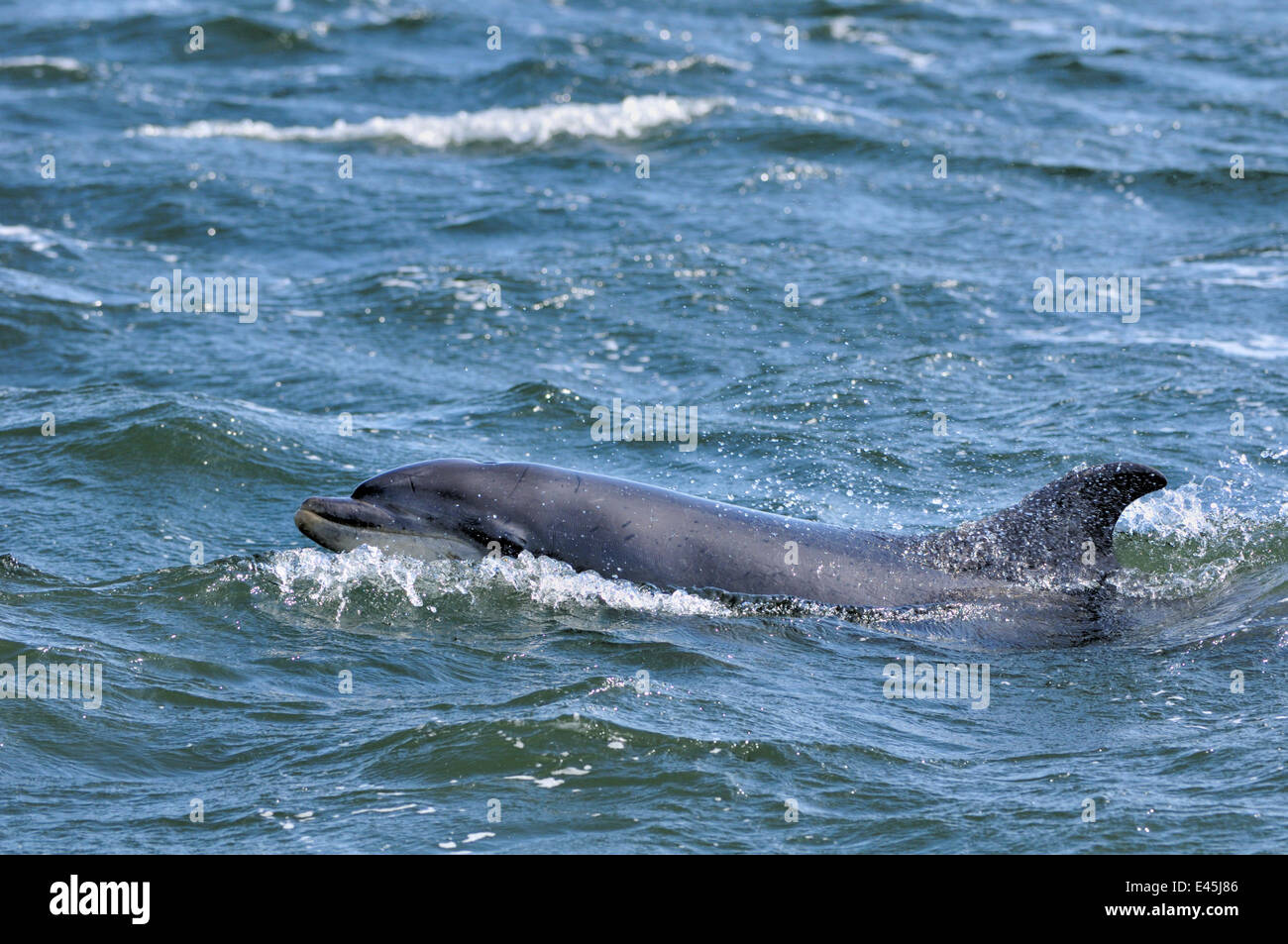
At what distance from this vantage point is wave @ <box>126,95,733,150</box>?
81.7 ft

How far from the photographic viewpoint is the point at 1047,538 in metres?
9.60

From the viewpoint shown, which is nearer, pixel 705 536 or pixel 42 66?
pixel 705 536

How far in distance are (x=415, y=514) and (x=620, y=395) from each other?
594 centimetres

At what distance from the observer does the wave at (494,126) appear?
81.7 ft

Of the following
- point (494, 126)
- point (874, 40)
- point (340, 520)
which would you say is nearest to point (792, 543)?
point (340, 520)

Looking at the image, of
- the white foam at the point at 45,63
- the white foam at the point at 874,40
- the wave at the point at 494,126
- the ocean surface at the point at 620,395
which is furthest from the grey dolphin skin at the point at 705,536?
the white foam at the point at 45,63

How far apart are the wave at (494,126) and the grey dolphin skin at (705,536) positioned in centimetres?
1590

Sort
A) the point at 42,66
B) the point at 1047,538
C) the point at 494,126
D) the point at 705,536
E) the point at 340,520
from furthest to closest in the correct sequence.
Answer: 1. the point at 42,66
2. the point at 494,126
3. the point at 1047,538
4. the point at 705,536
5. the point at 340,520

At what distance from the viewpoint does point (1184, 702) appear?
8.50 meters

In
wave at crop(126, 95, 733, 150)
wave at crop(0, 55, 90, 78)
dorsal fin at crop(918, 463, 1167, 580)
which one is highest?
wave at crop(0, 55, 90, 78)

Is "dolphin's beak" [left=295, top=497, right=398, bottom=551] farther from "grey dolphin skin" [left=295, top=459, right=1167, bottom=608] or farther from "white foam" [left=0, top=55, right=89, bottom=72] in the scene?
"white foam" [left=0, top=55, right=89, bottom=72]

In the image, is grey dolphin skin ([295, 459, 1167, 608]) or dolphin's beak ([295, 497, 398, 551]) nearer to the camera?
dolphin's beak ([295, 497, 398, 551])

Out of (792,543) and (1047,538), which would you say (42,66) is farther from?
(1047,538)

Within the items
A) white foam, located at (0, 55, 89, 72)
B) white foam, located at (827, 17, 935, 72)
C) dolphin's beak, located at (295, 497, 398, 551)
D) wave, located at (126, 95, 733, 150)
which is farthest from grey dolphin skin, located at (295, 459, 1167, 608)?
white foam, located at (0, 55, 89, 72)
